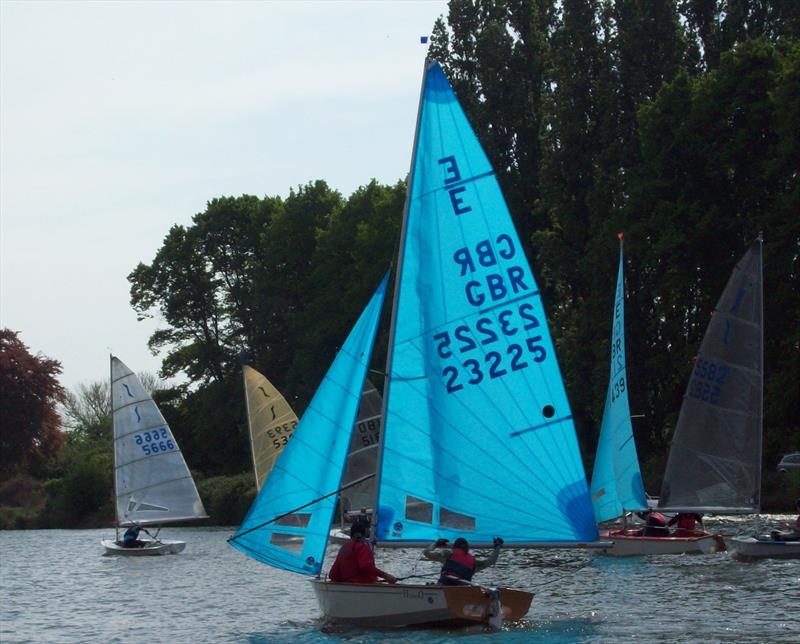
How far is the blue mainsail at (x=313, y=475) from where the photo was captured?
23.2 m

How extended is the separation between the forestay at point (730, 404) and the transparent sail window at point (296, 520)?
13.4m

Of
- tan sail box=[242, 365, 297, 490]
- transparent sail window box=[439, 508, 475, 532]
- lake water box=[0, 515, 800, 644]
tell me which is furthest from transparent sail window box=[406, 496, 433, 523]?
tan sail box=[242, 365, 297, 490]

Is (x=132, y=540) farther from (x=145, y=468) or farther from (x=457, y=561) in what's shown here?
(x=457, y=561)

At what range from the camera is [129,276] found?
8181cm

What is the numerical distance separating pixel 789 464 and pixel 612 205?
13.6m

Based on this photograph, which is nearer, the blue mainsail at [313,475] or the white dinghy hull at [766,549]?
the blue mainsail at [313,475]

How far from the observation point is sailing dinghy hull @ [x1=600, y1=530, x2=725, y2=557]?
34406 millimetres

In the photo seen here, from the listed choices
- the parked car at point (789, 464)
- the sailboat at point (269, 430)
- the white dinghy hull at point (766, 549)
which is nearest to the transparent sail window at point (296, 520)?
the white dinghy hull at point (766, 549)

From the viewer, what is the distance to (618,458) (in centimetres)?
3812

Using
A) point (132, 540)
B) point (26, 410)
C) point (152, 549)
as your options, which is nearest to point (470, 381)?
point (152, 549)

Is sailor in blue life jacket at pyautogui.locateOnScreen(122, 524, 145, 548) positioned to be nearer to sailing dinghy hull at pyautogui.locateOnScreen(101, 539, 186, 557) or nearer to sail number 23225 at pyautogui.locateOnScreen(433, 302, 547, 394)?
sailing dinghy hull at pyautogui.locateOnScreen(101, 539, 186, 557)

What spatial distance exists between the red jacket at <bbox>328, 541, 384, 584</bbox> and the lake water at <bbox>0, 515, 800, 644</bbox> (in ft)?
2.62

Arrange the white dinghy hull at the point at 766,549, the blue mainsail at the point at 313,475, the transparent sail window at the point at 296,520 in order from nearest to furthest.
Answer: the transparent sail window at the point at 296,520
the blue mainsail at the point at 313,475
the white dinghy hull at the point at 766,549

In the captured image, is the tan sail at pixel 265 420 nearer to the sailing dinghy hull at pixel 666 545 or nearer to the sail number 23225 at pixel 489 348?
the sailing dinghy hull at pixel 666 545
